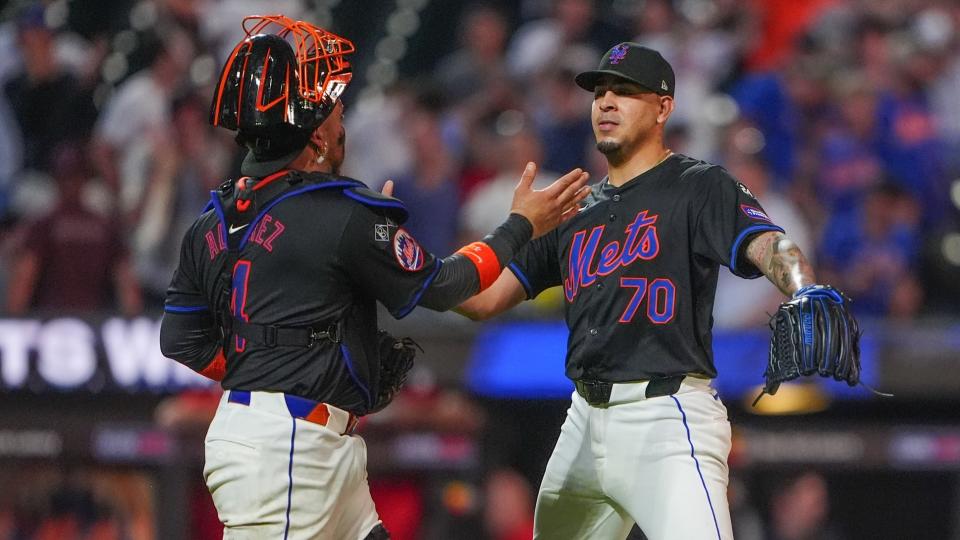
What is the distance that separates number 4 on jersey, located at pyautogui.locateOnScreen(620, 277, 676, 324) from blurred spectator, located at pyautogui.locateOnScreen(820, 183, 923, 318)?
3.36 meters

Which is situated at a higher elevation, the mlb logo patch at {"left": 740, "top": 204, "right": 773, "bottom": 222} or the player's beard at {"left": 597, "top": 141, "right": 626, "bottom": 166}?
the player's beard at {"left": 597, "top": 141, "right": 626, "bottom": 166}

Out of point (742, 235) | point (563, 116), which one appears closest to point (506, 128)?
point (563, 116)

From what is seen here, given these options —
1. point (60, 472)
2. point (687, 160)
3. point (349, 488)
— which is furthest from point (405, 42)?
point (349, 488)

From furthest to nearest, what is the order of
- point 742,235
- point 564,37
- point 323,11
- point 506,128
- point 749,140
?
point 323,11
point 564,37
point 506,128
point 749,140
point 742,235

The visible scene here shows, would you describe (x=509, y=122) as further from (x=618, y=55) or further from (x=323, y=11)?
(x=618, y=55)

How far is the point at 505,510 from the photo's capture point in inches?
278

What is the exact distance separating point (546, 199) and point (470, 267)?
341mm

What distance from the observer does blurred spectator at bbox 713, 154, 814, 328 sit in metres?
7.28

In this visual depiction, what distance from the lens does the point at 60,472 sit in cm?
720

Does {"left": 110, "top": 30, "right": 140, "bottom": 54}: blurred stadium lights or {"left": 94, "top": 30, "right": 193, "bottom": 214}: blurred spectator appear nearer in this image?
{"left": 94, "top": 30, "right": 193, "bottom": 214}: blurred spectator

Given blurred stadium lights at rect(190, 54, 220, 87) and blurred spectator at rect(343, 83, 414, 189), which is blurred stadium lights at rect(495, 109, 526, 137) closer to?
blurred spectator at rect(343, 83, 414, 189)

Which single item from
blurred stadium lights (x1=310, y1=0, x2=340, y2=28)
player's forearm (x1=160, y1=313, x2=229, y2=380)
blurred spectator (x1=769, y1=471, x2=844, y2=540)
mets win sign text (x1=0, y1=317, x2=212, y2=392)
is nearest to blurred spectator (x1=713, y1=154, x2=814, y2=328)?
blurred spectator (x1=769, y1=471, x2=844, y2=540)

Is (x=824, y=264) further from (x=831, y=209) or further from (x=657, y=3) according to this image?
(x=657, y=3)

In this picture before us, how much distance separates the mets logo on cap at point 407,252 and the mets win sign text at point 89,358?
3452mm
